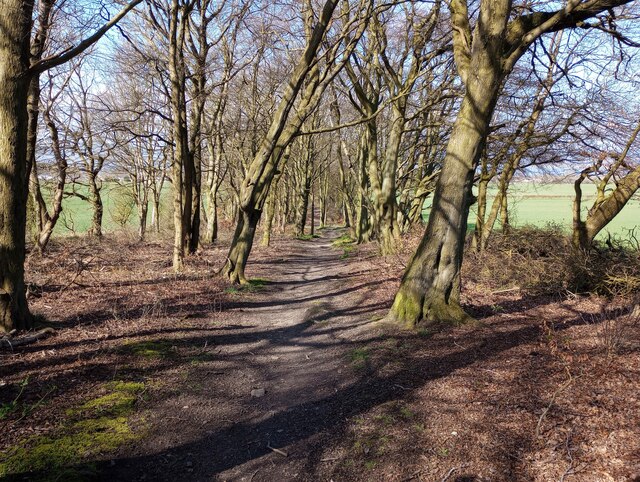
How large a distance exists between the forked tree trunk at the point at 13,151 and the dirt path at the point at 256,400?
237cm

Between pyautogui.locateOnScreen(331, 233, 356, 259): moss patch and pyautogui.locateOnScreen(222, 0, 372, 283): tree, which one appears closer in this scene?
pyautogui.locateOnScreen(222, 0, 372, 283): tree

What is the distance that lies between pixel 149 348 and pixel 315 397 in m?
2.46

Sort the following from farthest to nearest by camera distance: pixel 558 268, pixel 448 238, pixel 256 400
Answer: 1. pixel 558 268
2. pixel 448 238
3. pixel 256 400

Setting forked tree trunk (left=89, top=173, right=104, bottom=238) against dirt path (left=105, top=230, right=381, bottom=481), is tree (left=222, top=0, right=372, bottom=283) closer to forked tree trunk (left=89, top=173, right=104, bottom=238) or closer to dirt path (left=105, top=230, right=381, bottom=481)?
dirt path (left=105, top=230, right=381, bottom=481)

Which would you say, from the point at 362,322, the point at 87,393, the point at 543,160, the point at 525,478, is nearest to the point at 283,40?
the point at 543,160

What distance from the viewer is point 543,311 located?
7.45 m

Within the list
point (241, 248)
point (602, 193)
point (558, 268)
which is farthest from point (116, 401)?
point (602, 193)

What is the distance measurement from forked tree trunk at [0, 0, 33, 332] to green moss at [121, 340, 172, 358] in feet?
4.50

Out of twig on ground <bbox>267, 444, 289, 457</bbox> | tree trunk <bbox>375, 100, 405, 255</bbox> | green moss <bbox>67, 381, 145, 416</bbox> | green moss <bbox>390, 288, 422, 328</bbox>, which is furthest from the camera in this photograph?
tree trunk <bbox>375, 100, 405, 255</bbox>

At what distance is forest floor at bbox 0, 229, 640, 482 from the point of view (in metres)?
3.19

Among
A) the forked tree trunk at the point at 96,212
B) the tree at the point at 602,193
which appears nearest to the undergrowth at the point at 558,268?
the tree at the point at 602,193

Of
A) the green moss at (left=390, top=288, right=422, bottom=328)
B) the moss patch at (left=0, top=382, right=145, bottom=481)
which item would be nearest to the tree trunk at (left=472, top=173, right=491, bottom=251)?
the green moss at (left=390, top=288, right=422, bottom=328)

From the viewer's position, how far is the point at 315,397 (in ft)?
15.3

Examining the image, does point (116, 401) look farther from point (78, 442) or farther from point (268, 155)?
point (268, 155)
